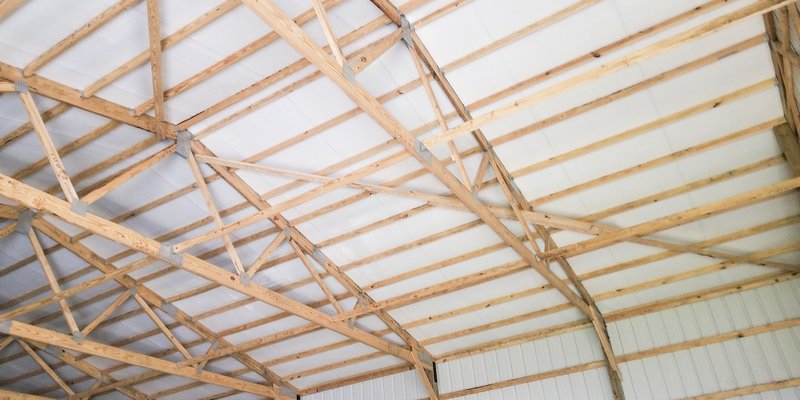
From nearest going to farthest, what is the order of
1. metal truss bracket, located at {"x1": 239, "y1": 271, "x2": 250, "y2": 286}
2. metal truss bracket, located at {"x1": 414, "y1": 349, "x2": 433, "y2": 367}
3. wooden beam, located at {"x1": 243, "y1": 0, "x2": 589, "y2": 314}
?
wooden beam, located at {"x1": 243, "y1": 0, "x2": 589, "y2": 314} < metal truss bracket, located at {"x1": 239, "y1": 271, "x2": 250, "y2": 286} < metal truss bracket, located at {"x1": 414, "y1": 349, "x2": 433, "y2": 367}

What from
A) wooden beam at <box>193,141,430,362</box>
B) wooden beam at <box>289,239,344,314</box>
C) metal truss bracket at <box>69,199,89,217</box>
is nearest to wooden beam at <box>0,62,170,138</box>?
wooden beam at <box>193,141,430,362</box>

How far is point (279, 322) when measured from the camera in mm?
9508

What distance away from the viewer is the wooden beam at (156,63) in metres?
5.18

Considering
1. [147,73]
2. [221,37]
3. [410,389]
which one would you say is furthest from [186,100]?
[410,389]

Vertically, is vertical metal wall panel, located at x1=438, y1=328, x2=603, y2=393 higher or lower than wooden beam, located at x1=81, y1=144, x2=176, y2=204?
lower

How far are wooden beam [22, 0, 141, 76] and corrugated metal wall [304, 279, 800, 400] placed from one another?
7278 millimetres

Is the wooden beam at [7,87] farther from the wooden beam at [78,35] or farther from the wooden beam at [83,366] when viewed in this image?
the wooden beam at [83,366]

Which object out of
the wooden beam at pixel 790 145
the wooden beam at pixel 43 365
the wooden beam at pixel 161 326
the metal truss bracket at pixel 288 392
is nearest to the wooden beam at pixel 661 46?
the wooden beam at pixel 790 145

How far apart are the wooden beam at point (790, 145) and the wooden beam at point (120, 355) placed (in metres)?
9.15

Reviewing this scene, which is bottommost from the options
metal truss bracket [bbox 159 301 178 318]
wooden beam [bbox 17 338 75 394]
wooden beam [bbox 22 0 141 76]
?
wooden beam [bbox 17 338 75 394]

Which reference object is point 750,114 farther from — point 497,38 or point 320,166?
point 320,166

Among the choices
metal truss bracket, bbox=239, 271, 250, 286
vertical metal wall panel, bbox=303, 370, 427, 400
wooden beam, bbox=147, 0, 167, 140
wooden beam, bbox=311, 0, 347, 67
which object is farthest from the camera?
vertical metal wall panel, bbox=303, 370, 427, 400

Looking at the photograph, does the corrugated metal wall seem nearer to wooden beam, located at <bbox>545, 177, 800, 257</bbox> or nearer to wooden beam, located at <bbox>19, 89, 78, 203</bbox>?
wooden beam, located at <bbox>545, 177, 800, 257</bbox>

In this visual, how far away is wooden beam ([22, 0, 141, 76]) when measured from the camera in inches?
205
